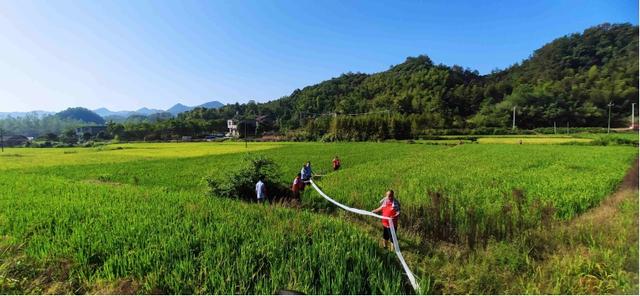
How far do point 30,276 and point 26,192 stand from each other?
10431 mm

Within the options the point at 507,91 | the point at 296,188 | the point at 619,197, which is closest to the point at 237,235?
the point at 296,188

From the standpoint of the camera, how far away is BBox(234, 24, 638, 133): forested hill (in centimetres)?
334

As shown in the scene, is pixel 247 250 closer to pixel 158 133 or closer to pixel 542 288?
pixel 542 288

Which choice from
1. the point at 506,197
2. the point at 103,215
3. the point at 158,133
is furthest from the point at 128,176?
the point at 158,133

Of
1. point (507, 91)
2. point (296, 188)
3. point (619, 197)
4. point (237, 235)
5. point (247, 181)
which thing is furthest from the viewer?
point (507, 91)

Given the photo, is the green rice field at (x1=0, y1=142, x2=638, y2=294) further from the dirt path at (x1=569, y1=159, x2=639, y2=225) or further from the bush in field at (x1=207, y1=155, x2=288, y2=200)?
the dirt path at (x1=569, y1=159, x2=639, y2=225)

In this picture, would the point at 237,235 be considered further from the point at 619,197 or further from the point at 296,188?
the point at 619,197

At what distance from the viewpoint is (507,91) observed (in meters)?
23.6

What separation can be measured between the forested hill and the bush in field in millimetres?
9469

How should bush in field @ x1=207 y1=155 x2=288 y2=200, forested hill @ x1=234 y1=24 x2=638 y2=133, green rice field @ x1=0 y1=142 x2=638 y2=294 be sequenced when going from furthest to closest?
1. bush in field @ x1=207 y1=155 x2=288 y2=200
2. green rice field @ x1=0 y1=142 x2=638 y2=294
3. forested hill @ x1=234 y1=24 x2=638 y2=133

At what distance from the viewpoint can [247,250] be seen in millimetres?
5898

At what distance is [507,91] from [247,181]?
1928 centimetres

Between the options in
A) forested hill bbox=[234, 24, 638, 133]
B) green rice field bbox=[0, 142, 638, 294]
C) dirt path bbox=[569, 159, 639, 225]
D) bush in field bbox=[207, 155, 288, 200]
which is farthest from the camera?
bush in field bbox=[207, 155, 288, 200]

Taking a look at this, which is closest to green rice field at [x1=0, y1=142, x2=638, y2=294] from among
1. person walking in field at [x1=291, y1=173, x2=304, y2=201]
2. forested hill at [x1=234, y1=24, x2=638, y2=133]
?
person walking in field at [x1=291, y1=173, x2=304, y2=201]
